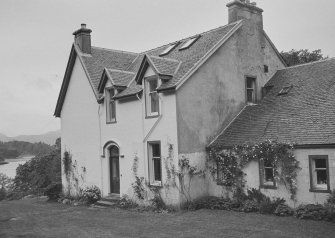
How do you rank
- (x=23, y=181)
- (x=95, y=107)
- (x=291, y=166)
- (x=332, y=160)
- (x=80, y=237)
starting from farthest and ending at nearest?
(x=23, y=181) < (x=95, y=107) < (x=291, y=166) < (x=332, y=160) < (x=80, y=237)

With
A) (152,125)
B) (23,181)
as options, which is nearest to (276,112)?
(152,125)

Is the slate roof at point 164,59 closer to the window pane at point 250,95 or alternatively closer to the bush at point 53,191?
the window pane at point 250,95

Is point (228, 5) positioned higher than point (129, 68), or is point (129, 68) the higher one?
point (228, 5)

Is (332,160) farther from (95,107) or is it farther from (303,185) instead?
(95,107)

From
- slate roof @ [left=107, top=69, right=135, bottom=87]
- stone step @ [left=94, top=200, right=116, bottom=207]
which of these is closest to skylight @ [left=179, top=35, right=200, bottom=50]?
slate roof @ [left=107, top=69, right=135, bottom=87]

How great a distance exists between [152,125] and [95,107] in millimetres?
6130

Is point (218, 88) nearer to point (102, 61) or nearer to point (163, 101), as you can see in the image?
point (163, 101)

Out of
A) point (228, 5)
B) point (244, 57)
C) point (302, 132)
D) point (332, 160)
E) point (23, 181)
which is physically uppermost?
point (228, 5)

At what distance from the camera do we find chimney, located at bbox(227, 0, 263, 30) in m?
22.4

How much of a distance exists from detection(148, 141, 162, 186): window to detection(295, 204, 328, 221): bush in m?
7.20

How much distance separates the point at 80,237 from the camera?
13.5 meters

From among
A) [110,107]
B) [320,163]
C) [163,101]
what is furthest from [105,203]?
[320,163]

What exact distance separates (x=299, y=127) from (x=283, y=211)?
3.83 meters

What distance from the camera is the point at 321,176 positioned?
608 inches
